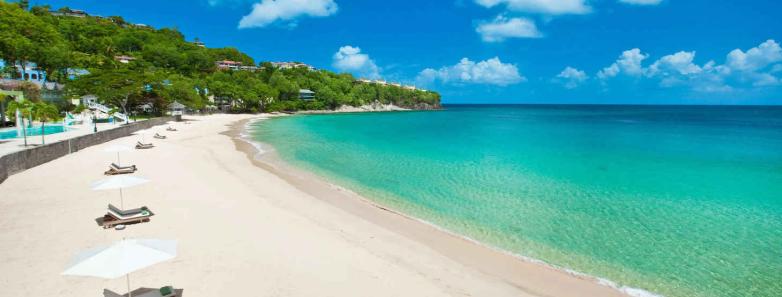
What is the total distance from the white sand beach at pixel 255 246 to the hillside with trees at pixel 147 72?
3689 centimetres

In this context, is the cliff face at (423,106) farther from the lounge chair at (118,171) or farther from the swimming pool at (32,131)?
the lounge chair at (118,171)

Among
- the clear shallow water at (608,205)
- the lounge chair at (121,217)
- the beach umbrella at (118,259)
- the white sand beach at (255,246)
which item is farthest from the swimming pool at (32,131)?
the beach umbrella at (118,259)

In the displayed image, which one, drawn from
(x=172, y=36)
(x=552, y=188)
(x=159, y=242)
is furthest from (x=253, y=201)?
(x=172, y=36)

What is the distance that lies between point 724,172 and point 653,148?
13927 millimetres

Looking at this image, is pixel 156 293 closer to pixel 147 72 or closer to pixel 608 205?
pixel 608 205

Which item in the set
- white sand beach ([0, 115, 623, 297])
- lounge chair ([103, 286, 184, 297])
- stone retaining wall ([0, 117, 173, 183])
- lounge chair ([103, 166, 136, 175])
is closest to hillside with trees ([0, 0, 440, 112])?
stone retaining wall ([0, 117, 173, 183])

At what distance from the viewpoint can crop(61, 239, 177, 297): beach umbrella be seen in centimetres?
528

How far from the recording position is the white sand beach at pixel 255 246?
310 inches

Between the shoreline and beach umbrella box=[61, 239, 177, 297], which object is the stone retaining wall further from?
beach umbrella box=[61, 239, 177, 297]

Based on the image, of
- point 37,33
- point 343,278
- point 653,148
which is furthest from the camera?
point 37,33

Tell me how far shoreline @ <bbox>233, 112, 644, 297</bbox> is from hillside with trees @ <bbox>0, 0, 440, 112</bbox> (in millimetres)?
40244

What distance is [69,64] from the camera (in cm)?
5888

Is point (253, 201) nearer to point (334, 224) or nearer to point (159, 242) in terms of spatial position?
point (334, 224)

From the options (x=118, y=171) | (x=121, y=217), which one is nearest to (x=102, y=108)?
(x=118, y=171)
